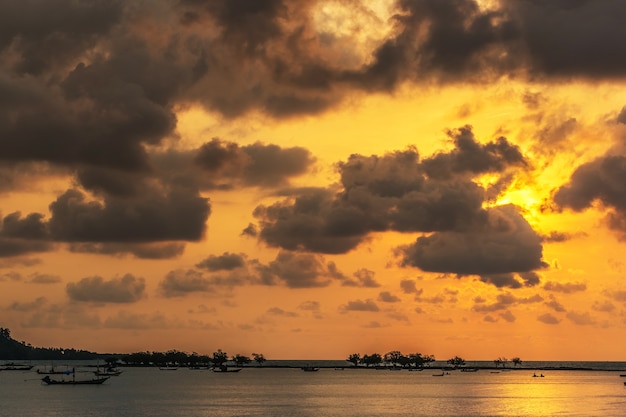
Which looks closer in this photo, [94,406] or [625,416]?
[625,416]

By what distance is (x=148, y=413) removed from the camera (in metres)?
177

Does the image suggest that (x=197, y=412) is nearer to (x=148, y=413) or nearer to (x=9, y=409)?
(x=148, y=413)

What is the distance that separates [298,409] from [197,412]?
20.9 m

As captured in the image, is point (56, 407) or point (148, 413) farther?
point (56, 407)

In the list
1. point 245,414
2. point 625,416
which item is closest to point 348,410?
point 245,414

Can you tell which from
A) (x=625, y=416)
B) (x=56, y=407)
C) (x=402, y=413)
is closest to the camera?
(x=625, y=416)

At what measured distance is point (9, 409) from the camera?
18850 cm

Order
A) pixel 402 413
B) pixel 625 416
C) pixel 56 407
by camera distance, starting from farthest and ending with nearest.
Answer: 1. pixel 56 407
2. pixel 402 413
3. pixel 625 416

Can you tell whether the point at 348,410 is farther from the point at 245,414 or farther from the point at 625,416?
the point at 625,416

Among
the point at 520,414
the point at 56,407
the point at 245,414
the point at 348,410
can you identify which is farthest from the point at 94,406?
the point at 520,414

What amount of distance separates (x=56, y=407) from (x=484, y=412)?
88596 mm

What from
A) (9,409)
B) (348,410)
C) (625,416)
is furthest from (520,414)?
(9,409)

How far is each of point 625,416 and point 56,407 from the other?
114 metres

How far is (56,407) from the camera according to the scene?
632 feet
